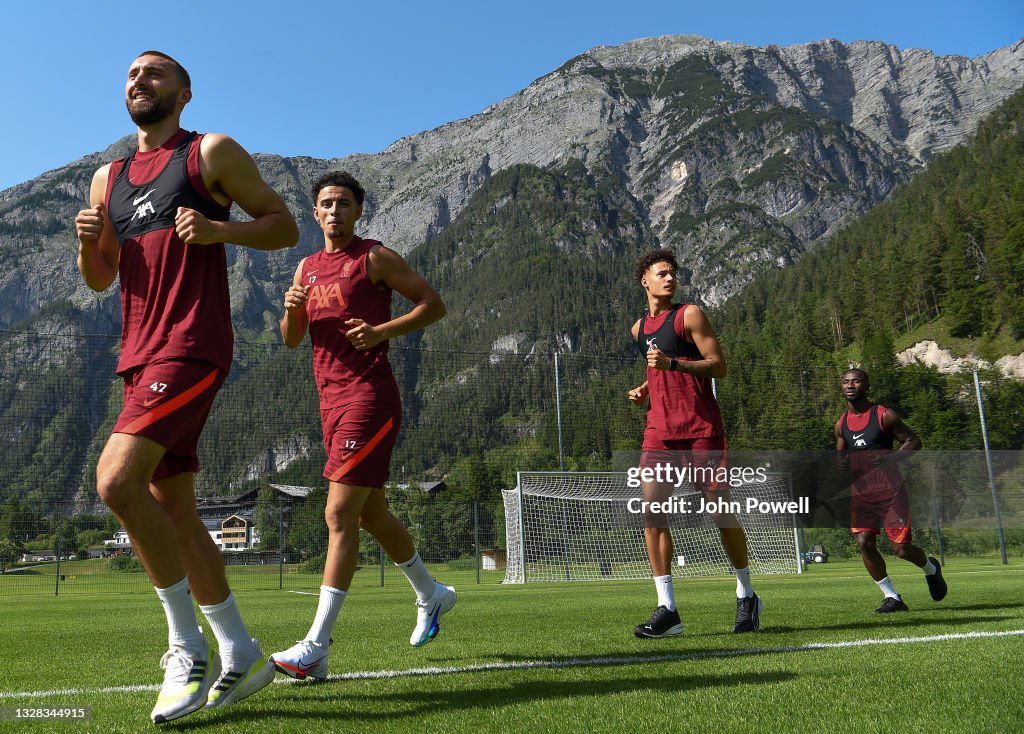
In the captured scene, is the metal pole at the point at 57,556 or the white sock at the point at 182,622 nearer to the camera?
the white sock at the point at 182,622

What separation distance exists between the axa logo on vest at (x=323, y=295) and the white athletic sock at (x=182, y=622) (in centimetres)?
167

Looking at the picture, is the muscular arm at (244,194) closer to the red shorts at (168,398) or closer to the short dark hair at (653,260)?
the red shorts at (168,398)

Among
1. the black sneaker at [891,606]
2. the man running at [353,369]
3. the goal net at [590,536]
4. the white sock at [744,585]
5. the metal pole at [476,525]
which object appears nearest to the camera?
the man running at [353,369]

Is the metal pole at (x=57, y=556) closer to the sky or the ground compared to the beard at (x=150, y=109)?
closer to the ground

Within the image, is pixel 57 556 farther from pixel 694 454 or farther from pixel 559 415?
pixel 694 454

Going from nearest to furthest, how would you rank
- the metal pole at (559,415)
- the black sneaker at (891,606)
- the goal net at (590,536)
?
the black sneaker at (891,606) → the goal net at (590,536) → the metal pole at (559,415)

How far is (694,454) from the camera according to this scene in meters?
5.20

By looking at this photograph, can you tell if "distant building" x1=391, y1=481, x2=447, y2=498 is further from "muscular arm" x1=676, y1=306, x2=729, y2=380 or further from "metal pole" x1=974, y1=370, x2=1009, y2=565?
"muscular arm" x1=676, y1=306, x2=729, y2=380

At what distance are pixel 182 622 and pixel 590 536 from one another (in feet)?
56.3

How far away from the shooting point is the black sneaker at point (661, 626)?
4566 millimetres

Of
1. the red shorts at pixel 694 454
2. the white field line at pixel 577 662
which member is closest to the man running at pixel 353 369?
the white field line at pixel 577 662

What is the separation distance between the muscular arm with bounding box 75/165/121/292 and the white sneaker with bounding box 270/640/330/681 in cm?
158

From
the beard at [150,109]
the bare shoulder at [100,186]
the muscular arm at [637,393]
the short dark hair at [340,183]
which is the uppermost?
the short dark hair at [340,183]

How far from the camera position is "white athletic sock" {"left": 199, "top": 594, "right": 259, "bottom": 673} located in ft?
9.21
